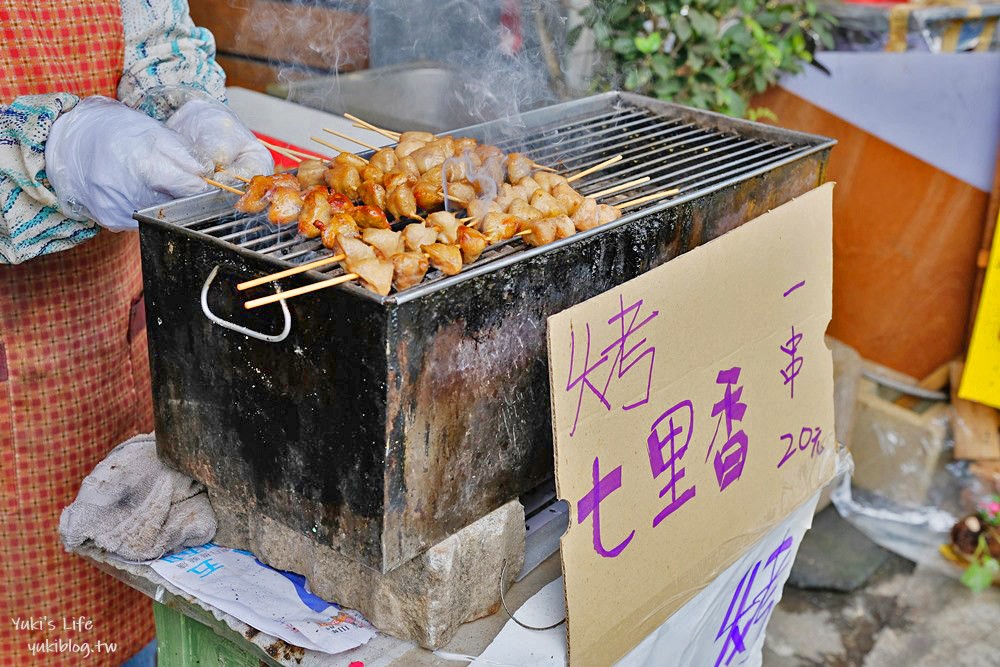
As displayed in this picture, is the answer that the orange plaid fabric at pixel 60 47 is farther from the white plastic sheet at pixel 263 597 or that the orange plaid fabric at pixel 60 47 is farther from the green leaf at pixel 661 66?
the green leaf at pixel 661 66

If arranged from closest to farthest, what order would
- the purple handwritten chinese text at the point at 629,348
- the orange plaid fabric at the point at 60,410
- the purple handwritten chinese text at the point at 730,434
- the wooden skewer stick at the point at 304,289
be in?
the wooden skewer stick at the point at 304,289 < the purple handwritten chinese text at the point at 629,348 < the purple handwritten chinese text at the point at 730,434 < the orange plaid fabric at the point at 60,410

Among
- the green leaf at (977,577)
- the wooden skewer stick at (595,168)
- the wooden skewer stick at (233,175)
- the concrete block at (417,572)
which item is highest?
the wooden skewer stick at (233,175)

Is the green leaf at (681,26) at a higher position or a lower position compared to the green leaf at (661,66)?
higher

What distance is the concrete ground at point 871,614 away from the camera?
430cm

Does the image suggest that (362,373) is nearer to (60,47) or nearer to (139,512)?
(139,512)

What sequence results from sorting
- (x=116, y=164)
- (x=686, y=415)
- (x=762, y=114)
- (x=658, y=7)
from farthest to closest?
Result: 1. (x=762, y=114)
2. (x=658, y=7)
3. (x=686, y=415)
4. (x=116, y=164)

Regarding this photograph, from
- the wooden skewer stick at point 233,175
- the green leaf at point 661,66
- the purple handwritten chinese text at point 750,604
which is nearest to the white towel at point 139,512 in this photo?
the wooden skewer stick at point 233,175

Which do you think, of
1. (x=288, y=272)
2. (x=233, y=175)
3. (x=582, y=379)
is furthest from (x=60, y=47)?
(x=582, y=379)

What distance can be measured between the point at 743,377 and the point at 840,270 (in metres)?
3.29

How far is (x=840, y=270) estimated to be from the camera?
5406 millimetres

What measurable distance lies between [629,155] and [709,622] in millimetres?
1374

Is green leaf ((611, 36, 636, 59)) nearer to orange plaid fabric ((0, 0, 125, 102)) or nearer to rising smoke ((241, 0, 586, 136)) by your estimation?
rising smoke ((241, 0, 586, 136))

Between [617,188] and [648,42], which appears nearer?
[617,188]

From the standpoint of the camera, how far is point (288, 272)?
5.81ft
